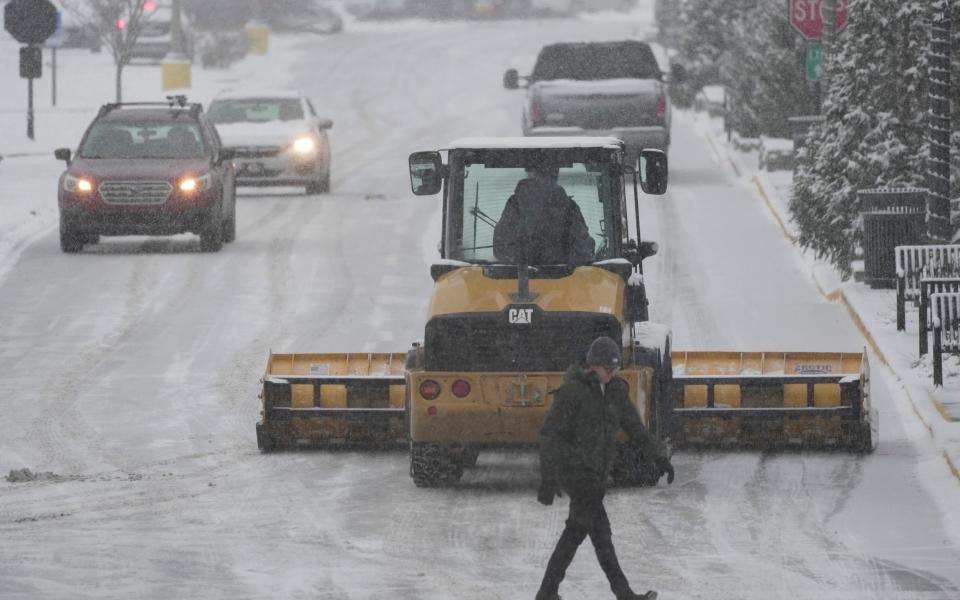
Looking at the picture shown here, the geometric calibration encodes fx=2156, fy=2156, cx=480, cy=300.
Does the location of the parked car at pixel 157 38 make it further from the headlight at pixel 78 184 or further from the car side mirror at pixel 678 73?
the headlight at pixel 78 184

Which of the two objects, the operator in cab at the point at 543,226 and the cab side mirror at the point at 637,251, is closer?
the operator in cab at the point at 543,226

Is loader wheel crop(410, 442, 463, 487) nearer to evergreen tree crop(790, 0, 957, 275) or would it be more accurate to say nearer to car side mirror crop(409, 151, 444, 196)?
car side mirror crop(409, 151, 444, 196)

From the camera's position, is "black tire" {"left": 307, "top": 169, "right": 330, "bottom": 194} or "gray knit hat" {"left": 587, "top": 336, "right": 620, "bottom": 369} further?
"black tire" {"left": 307, "top": 169, "right": 330, "bottom": 194}

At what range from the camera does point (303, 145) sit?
109 ft

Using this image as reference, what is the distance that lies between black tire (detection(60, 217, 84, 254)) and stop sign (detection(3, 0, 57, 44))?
19278 millimetres

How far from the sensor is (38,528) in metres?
12.4

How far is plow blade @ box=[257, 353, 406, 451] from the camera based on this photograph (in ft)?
49.1

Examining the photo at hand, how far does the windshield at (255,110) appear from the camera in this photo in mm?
34625

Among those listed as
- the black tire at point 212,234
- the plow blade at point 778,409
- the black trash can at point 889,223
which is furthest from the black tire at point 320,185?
the plow blade at point 778,409

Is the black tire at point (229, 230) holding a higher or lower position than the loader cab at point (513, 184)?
lower

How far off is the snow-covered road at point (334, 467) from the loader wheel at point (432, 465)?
0.42 feet

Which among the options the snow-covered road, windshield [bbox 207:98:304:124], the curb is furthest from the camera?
windshield [bbox 207:98:304:124]

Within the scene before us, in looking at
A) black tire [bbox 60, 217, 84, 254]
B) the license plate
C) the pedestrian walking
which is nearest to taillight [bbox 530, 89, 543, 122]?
the license plate

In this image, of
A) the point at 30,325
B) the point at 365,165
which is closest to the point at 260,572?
the point at 30,325
